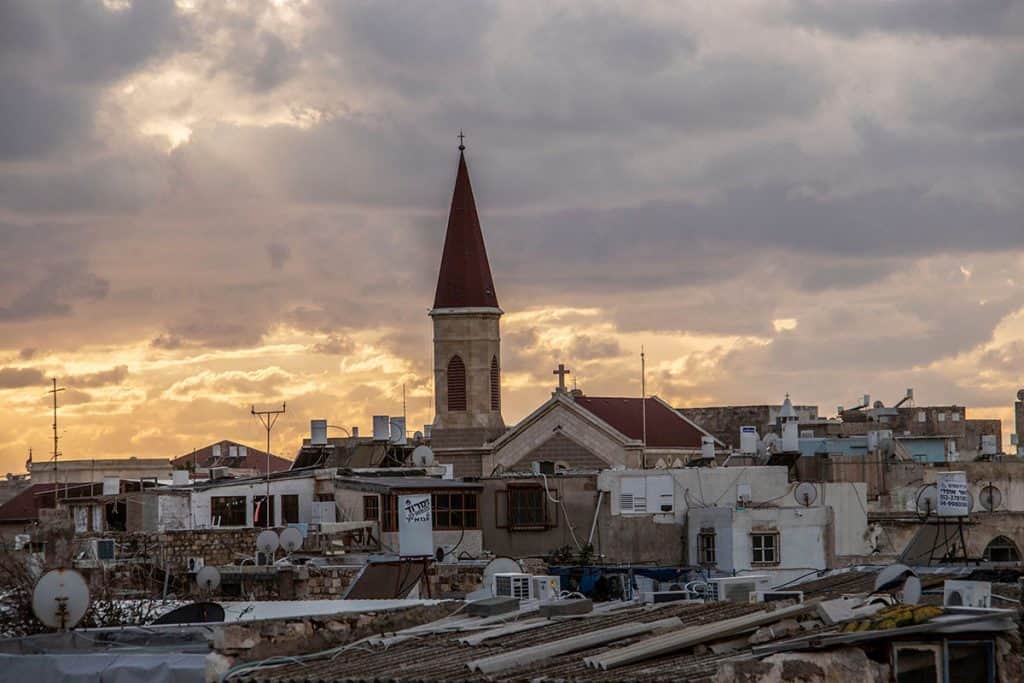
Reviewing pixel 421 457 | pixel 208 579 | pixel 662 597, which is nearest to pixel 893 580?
pixel 662 597

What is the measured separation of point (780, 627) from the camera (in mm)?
13195

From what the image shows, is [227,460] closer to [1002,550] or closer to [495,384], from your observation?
[495,384]

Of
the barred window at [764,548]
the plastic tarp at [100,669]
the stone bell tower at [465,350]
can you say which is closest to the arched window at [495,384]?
the stone bell tower at [465,350]

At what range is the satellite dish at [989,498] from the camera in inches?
1576

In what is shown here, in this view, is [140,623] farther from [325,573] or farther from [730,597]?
[325,573]

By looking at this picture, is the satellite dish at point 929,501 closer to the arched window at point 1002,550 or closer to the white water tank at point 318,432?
the arched window at point 1002,550

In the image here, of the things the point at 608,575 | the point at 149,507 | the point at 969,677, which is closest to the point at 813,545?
the point at 608,575

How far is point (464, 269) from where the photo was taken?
250 feet

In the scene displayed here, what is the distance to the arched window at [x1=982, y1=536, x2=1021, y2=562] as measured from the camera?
122ft

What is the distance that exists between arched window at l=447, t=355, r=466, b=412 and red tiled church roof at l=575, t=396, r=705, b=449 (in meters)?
8.48

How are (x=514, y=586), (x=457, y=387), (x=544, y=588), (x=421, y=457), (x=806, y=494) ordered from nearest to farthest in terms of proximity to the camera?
(x=544, y=588) < (x=514, y=586) < (x=806, y=494) < (x=421, y=457) < (x=457, y=387)

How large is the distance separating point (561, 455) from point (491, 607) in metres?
47.0

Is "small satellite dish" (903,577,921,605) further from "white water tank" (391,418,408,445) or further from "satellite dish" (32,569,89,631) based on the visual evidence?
"white water tank" (391,418,408,445)

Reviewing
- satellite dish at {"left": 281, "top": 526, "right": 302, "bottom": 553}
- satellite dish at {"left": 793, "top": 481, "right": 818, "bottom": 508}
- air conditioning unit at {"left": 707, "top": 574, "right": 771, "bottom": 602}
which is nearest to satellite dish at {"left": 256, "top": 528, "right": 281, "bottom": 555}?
satellite dish at {"left": 281, "top": 526, "right": 302, "bottom": 553}
